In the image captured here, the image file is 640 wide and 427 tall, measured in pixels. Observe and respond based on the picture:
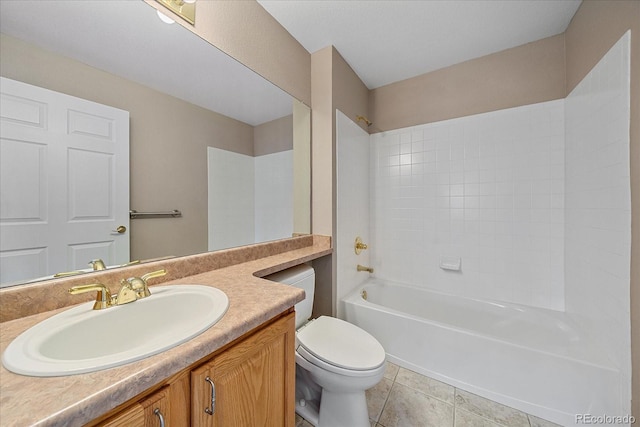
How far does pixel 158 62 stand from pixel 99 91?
1.00 ft

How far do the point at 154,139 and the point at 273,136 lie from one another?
2.35 ft

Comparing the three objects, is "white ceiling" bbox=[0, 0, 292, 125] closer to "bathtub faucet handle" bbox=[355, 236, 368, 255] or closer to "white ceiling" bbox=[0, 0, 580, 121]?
"white ceiling" bbox=[0, 0, 580, 121]

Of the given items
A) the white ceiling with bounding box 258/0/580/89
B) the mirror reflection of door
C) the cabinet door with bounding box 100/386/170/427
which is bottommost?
the cabinet door with bounding box 100/386/170/427

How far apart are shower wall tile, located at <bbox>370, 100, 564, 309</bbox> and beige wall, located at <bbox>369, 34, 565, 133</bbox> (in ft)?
0.31

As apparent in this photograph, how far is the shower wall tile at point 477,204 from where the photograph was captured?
5.51 feet

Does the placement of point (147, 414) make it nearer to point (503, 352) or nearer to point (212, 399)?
point (212, 399)

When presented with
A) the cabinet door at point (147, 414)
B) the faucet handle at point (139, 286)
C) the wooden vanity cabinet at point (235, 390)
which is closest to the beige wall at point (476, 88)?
the wooden vanity cabinet at point (235, 390)

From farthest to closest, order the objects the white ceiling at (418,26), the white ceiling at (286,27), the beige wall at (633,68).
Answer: the white ceiling at (418,26)
the beige wall at (633,68)
the white ceiling at (286,27)

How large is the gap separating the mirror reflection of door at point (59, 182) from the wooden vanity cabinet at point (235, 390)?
0.63 metres

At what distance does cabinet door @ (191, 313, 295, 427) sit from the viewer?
1.87 feet

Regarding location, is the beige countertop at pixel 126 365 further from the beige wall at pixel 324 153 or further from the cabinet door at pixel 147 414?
the beige wall at pixel 324 153

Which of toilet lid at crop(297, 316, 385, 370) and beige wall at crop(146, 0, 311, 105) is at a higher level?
beige wall at crop(146, 0, 311, 105)

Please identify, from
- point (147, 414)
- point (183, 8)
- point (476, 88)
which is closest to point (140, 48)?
point (183, 8)

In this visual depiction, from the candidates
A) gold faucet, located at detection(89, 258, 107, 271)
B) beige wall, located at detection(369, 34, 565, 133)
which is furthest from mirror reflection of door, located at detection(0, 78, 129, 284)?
beige wall, located at detection(369, 34, 565, 133)
